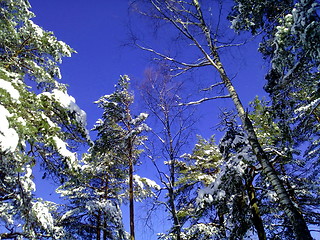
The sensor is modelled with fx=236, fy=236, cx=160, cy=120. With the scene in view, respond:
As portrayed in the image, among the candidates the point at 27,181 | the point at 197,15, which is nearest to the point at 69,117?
the point at 27,181

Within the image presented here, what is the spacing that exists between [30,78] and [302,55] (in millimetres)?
8697

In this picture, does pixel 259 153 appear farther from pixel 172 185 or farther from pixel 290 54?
pixel 172 185

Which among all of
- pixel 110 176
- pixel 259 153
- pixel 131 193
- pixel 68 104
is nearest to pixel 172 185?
pixel 259 153

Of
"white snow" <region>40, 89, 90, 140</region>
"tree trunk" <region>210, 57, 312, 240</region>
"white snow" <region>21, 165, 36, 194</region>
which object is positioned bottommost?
"tree trunk" <region>210, 57, 312, 240</region>

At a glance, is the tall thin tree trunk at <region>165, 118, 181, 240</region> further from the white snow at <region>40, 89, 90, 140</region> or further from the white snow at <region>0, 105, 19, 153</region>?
the white snow at <region>0, 105, 19, 153</region>

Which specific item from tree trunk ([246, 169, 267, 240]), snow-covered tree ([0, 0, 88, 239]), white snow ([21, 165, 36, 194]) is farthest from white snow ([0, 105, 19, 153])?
tree trunk ([246, 169, 267, 240])

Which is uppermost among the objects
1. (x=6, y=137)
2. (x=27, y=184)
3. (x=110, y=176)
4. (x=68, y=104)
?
(x=110, y=176)

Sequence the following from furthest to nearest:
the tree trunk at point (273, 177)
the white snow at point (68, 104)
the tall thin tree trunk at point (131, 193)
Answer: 1. the tall thin tree trunk at point (131, 193)
2. the white snow at point (68, 104)
3. the tree trunk at point (273, 177)

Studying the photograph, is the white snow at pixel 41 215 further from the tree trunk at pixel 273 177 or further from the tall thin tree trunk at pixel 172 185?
the tree trunk at pixel 273 177

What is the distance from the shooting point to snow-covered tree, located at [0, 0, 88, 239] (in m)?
4.75

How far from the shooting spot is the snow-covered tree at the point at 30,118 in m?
4.75

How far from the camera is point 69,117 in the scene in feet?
21.5

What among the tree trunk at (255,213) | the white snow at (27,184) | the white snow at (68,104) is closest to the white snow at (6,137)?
the white snow at (68,104)

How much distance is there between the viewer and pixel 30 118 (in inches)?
218
